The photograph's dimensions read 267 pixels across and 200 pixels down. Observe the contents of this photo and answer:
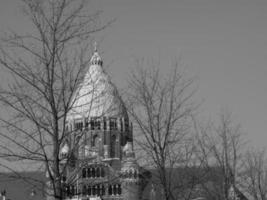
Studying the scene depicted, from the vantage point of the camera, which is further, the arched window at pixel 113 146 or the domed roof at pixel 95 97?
the arched window at pixel 113 146

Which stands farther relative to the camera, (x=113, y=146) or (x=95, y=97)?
(x=113, y=146)

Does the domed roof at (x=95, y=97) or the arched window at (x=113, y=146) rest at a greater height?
the arched window at (x=113, y=146)

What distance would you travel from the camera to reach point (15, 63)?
1450cm

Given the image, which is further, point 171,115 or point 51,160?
point 171,115

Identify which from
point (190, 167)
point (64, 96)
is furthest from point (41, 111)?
point (190, 167)

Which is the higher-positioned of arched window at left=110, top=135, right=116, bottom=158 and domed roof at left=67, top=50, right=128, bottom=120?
arched window at left=110, top=135, right=116, bottom=158

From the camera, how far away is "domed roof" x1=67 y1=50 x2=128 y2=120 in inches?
592

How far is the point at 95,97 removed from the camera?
15.1m

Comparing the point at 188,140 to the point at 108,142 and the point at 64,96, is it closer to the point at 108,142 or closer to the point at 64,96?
the point at 64,96

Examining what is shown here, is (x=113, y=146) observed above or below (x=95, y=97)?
above

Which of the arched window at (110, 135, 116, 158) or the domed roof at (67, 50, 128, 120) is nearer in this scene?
the domed roof at (67, 50, 128, 120)

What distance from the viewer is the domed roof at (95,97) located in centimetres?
1505

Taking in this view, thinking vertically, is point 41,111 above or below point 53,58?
below

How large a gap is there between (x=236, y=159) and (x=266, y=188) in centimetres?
1230
